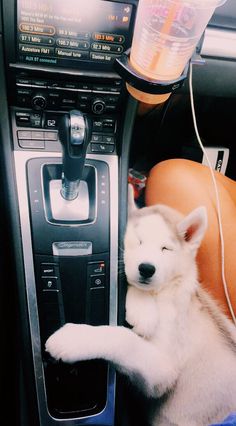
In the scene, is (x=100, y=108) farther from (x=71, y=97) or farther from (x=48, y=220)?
(x=48, y=220)

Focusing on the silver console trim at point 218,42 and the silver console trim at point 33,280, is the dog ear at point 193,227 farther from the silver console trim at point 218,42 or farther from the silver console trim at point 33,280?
the silver console trim at point 218,42

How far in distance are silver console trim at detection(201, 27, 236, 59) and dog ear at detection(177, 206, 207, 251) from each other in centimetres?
39

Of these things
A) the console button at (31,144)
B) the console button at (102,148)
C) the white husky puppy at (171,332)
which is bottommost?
the white husky puppy at (171,332)

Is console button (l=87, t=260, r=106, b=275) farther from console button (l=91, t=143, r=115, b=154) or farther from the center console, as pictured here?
console button (l=91, t=143, r=115, b=154)

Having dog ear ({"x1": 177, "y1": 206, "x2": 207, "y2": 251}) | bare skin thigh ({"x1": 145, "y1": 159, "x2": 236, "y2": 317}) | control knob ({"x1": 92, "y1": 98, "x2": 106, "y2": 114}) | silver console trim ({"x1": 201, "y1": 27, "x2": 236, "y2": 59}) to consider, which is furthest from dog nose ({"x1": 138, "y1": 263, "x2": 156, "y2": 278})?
silver console trim ({"x1": 201, "y1": 27, "x2": 236, "y2": 59})

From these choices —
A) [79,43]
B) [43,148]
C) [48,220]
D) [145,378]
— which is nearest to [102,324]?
[145,378]

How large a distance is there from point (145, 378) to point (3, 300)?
16.5 inches

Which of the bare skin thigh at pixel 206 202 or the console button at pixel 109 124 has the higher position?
the console button at pixel 109 124

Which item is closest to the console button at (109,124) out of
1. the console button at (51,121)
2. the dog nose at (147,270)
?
the console button at (51,121)

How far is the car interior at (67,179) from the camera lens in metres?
0.81

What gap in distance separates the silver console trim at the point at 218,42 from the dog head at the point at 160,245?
1.30 feet

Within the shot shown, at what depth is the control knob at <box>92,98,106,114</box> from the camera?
0.90 meters

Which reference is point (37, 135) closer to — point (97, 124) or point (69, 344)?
point (97, 124)

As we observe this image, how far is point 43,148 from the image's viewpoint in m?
0.91
